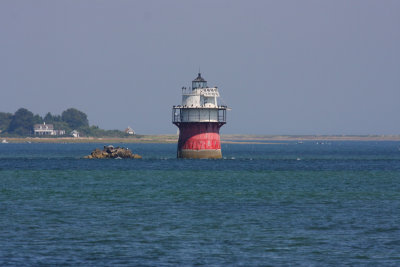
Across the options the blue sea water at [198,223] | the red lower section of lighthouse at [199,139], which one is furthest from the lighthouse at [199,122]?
the blue sea water at [198,223]

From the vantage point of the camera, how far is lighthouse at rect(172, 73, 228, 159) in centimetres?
8862

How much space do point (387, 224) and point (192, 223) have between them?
9.74 metres

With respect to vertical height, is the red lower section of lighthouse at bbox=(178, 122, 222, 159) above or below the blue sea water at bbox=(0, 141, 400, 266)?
above

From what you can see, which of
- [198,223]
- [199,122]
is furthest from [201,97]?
[198,223]

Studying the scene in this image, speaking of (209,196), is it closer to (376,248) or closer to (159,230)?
(159,230)

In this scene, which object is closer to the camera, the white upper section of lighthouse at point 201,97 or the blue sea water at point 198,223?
the blue sea water at point 198,223

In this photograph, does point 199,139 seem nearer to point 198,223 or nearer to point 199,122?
point 199,122

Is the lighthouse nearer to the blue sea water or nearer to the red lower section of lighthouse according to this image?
the red lower section of lighthouse

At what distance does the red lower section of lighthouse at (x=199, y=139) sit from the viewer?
88438mm

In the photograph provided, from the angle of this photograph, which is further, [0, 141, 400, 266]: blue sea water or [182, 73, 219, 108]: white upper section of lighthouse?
[182, 73, 219, 108]: white upper section of lighthouse

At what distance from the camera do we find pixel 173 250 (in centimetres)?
2956

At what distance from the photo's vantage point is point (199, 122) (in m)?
88.0

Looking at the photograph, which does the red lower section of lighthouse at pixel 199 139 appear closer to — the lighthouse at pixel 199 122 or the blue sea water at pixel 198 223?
the lighthouse at pixel 199 122

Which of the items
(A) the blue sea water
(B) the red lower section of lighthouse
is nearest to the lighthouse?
(B) the red lower section of lighthouse
